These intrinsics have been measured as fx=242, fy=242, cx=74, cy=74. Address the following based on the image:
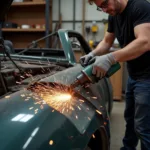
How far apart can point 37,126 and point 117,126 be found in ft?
9.49

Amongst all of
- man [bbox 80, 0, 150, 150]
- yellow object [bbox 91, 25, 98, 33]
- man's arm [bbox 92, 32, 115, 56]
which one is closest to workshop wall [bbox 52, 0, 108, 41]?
yellow object [bbox 91, 25, 98, 33]

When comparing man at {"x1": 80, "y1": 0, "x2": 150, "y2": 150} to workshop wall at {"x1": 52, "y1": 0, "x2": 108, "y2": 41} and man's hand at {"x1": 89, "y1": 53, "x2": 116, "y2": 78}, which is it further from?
workshop wall at {"x1": 52, "y1": 0, "x2": 108, "y2": 41}

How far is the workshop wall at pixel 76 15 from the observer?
6.65 m

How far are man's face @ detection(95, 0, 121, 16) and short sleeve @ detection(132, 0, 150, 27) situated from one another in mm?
142

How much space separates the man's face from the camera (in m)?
1.88

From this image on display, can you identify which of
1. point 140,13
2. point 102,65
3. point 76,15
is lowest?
point 102,65

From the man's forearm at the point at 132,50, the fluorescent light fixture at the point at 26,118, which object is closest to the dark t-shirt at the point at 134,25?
the man's forearm at the point at 132,50

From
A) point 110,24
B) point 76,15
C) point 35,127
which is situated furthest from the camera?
point 76,15

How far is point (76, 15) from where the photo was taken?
6.75 meters

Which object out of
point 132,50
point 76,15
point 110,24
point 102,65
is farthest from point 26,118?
point 76,15

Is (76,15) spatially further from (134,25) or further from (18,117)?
(18,117)

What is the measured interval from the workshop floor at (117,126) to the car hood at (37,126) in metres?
1.80

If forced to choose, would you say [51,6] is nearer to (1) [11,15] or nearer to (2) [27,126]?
(1) [11,15]

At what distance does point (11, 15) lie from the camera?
6.95m
